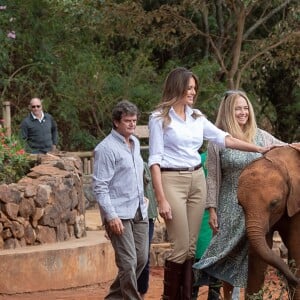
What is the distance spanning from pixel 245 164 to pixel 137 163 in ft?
2.69

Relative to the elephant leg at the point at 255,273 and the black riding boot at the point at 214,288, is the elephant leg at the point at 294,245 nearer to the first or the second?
the elephant leg at the point at 255,273

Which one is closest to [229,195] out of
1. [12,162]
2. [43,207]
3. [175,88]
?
[175,88]

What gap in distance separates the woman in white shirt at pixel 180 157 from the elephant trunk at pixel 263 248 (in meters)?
0.70

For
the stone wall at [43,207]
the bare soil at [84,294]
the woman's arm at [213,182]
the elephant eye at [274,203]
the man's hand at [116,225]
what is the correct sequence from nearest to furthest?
1. the elephant eye at [274,203]
2. the man's hand at [116,225]
3. the woman's arm at [213,182]
4. the bare soil at [84,294]
5. the stone wall at [43,207]

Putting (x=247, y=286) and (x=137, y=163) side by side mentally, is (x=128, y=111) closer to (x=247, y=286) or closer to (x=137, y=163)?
(x=137, y=163)

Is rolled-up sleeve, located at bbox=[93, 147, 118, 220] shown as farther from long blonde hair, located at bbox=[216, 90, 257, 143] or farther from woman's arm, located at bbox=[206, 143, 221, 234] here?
long blonde hair, located at bbox=[216, 90, 257, 143]

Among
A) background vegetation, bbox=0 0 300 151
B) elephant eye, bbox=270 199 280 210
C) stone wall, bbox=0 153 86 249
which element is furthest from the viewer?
background vegetation, bbox=0 0 300 151

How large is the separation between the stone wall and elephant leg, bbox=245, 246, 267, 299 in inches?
141

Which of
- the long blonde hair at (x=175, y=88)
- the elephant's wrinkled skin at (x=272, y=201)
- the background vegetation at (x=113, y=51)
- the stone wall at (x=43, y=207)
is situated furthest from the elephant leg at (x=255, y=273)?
the background vegetation at (x=113, y=51)

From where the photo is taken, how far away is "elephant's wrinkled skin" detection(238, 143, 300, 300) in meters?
8.48

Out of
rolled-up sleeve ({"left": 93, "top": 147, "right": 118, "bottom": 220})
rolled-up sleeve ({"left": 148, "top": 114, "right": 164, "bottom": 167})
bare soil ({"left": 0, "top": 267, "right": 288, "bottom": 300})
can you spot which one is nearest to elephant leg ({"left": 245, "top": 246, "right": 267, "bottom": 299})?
rolled-up sleeve ({"left": 148, "top": 114, "right": 164, "bottom": 167})

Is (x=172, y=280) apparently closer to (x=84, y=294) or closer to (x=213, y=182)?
(x=213, y=182)

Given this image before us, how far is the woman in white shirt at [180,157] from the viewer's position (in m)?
9.02

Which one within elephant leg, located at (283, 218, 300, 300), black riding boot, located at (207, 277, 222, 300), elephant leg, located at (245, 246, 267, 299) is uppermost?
elephant leg, located at (283, 218, 300, 300)
